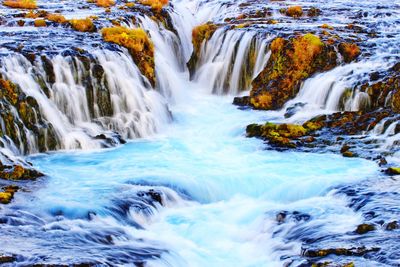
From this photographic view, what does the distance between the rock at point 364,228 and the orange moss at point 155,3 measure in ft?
66.8

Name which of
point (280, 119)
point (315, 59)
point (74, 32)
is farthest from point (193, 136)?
point (74, 32)

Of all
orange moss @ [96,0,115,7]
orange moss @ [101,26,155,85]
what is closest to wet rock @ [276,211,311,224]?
orange moss @ [101,26,155,85]

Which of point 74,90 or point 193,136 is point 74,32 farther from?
point 193,136

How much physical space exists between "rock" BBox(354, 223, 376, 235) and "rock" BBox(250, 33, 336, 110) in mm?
9436

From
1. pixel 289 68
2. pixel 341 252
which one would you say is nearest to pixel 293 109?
pixel 289 68

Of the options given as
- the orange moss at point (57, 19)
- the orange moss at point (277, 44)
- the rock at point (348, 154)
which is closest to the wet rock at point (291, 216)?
the rock at point (348, 154)

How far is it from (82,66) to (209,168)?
5477 mm

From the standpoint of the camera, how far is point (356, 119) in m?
15.6

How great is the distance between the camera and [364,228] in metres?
9.27

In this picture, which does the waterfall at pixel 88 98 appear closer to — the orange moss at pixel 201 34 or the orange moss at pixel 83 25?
the orange moss at pixel 83 25

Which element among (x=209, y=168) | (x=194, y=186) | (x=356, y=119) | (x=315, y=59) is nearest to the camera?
(x=194, y=186)

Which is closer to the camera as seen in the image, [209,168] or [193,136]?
[209,168]

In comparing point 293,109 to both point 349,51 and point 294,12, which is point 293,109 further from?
point 294,12

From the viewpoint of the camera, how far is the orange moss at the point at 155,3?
27.7 m
